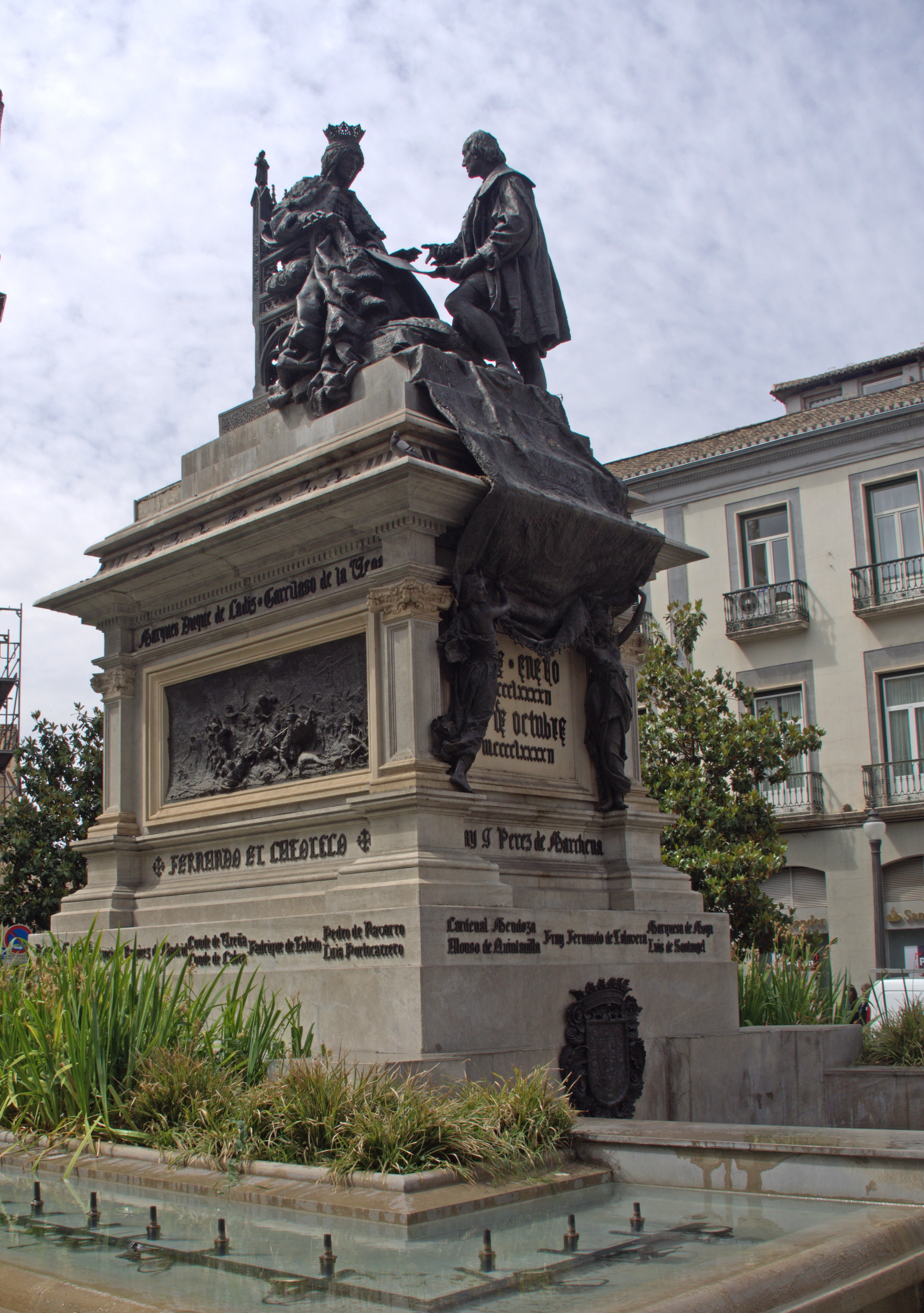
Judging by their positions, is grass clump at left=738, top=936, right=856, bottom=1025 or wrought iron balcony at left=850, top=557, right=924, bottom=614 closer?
grass clump at left=738, top=936, right=856, bottom=1025

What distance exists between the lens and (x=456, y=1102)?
6.94 meters

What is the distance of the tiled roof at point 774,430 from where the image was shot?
111ft

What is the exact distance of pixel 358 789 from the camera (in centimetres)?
1025

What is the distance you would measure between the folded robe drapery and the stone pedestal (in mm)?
216

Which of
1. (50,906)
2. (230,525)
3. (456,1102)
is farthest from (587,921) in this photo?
(50,906)

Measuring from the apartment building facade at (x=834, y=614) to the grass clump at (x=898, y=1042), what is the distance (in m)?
→ 19.6

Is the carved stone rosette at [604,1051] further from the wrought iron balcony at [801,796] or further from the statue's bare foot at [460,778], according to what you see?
the wrought iron balcony at [801,796]

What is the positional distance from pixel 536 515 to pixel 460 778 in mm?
2109

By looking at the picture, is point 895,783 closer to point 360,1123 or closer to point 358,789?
point 358,789

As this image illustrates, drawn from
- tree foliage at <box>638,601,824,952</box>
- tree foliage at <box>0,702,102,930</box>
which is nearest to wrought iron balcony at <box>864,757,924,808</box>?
tree foliage at <box>638,601,824,952</box>

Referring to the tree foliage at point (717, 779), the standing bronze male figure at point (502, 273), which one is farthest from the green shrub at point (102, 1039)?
the tree foliage at point (717, 779)

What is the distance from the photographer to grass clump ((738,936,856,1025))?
12266mm

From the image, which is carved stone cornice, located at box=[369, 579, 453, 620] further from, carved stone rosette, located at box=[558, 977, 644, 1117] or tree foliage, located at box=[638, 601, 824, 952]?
tree foliage, located at box=[638, 601, 824, 952]

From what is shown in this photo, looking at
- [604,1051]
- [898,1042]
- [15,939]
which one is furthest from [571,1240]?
[15,939]
